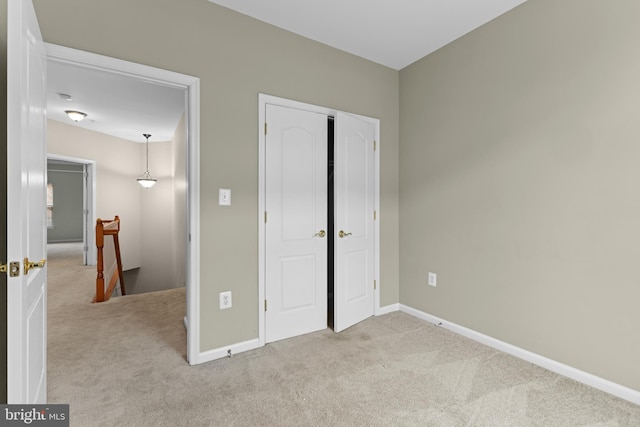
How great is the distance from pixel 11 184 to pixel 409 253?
10.00 feet

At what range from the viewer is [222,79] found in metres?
2.31

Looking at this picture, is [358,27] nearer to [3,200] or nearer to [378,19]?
[378,19]

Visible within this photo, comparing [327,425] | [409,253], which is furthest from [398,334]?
[327,425]

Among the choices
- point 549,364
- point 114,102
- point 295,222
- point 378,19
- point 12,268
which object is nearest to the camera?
point 12,268

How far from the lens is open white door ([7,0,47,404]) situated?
3.69 feet

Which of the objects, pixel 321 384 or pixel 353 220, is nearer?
pixel 321 384

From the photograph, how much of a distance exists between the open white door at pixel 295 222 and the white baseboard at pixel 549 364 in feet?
3.97

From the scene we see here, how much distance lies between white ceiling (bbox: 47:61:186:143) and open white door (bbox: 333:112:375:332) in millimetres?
1897

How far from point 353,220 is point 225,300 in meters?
1.37

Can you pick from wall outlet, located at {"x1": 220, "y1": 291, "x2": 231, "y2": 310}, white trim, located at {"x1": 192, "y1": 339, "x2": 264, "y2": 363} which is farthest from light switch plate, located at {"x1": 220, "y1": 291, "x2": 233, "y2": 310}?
white trim, located at {"x1": 192, "y1": 339, "x2": 264, "y2": 363}

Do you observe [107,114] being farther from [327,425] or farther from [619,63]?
[619,63]

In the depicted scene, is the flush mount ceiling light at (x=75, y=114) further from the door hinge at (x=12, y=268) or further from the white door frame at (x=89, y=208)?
the door hinge at (x=12, y=268)

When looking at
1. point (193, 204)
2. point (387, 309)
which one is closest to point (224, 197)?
point (193, 204)

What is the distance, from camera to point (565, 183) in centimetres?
205
